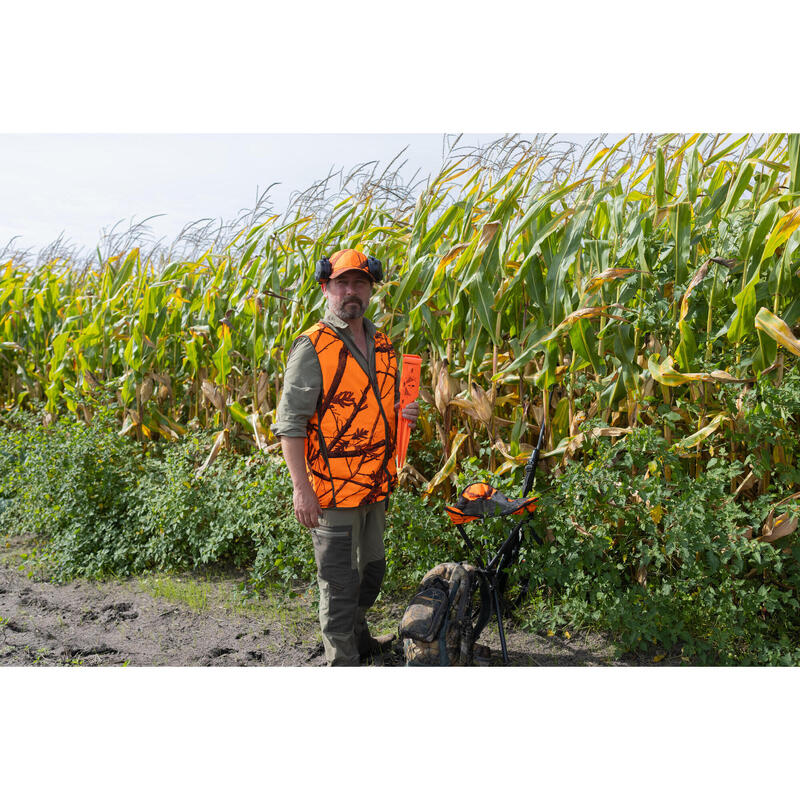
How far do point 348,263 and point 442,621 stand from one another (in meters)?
1.56

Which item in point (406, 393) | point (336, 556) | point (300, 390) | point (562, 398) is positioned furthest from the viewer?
point (562, 398)

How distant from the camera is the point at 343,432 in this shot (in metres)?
2.75

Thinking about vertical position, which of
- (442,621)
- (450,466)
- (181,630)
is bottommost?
(181,630)

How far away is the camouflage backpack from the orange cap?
1.37m

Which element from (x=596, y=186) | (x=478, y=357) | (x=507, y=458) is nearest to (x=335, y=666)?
(x=507, y=458)

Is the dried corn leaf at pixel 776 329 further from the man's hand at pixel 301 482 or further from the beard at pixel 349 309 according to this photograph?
the man's hand at pixel 301 482

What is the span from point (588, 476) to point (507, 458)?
1.61ft

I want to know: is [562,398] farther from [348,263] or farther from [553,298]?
[348,263]

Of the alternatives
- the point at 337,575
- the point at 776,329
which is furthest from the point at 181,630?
the point at 776,329

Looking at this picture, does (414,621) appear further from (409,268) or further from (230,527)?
(409,268)

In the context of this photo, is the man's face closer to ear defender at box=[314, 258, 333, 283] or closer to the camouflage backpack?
ear defender at box=[314, 258, 333, 283]

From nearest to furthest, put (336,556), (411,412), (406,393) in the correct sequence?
(336,556), (411,412), (406,393)

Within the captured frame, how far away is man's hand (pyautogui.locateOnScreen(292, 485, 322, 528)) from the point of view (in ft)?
8.82

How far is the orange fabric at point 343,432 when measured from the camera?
8.89 ft
